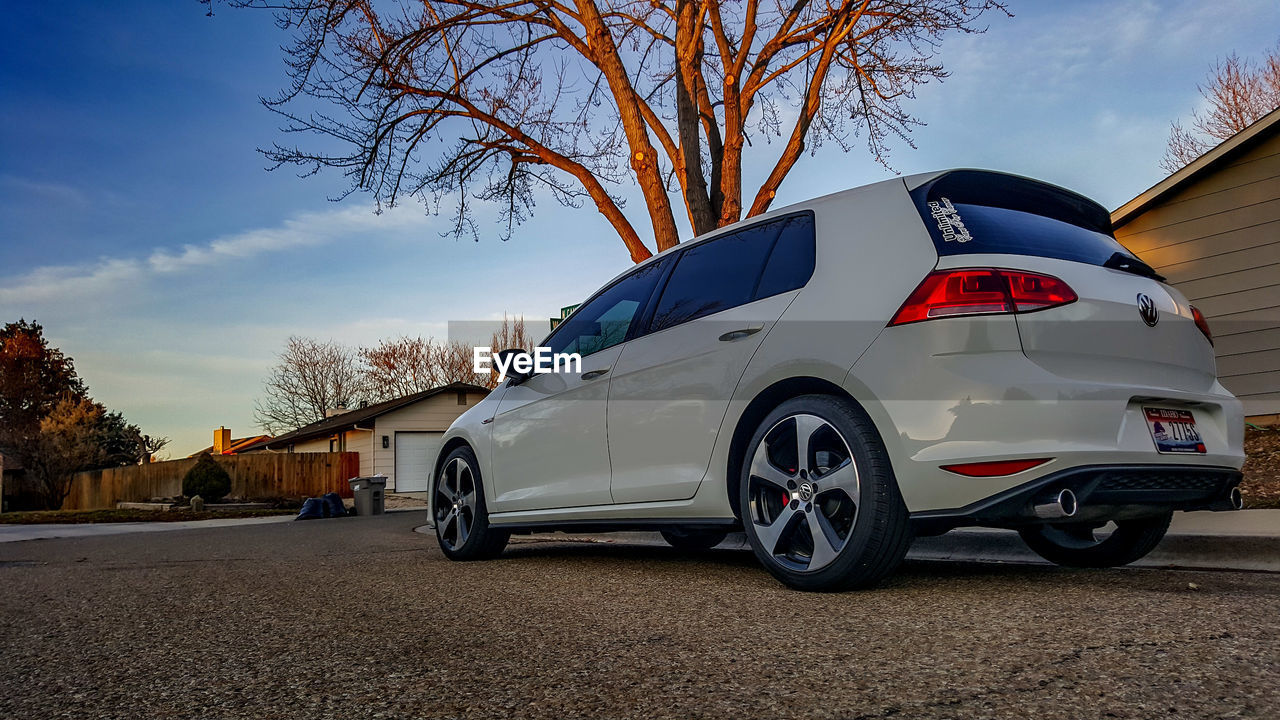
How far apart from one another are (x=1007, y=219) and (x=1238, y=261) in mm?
10424

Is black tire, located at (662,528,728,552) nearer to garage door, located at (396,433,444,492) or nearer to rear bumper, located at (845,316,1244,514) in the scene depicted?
rear bumper, located at (845,316,1244,514)

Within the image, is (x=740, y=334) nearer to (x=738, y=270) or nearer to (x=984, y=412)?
(x=738, y=270)

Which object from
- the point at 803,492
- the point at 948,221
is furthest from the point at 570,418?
the point at 948,221

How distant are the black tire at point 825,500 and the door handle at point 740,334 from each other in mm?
415

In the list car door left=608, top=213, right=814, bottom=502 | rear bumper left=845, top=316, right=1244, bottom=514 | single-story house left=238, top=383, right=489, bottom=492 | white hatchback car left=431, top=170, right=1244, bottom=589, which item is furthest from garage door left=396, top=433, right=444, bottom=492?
rear bumper left=845, top=316, right=1244, bottom=514

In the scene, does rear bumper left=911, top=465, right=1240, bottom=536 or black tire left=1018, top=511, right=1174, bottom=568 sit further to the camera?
black tire left=1018, top=511, right=1174, bottom=568

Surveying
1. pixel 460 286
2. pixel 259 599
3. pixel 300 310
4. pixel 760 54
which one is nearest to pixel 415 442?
pixel 300 310

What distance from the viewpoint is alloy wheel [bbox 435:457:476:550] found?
19.1 feet

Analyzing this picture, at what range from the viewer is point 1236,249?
1170 cm

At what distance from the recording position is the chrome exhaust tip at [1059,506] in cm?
295

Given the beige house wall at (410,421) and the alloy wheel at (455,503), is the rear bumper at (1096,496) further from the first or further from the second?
the beige house wall at (410,421)

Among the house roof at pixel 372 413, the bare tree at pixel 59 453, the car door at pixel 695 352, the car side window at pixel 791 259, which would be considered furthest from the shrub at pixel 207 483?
the car side window at pixel 791 259

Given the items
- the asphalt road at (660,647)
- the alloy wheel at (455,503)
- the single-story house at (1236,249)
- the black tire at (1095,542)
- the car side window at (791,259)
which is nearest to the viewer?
the asphalt road at (660,647)

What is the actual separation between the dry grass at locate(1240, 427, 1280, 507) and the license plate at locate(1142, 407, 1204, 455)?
3171 mm
